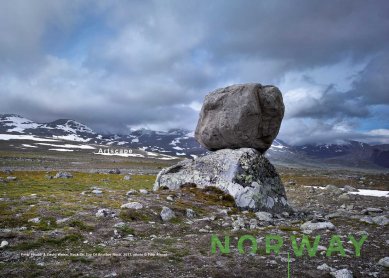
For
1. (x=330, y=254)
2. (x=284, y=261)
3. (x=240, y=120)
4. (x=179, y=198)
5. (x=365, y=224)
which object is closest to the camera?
(x=284, y=261)

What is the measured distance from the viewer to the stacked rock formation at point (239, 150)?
24.5 metres

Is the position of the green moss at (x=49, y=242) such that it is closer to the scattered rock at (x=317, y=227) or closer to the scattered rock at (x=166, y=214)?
the scattered rock at (x=166, y=214)

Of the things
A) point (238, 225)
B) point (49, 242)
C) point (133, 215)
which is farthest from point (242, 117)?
point (49, 242)

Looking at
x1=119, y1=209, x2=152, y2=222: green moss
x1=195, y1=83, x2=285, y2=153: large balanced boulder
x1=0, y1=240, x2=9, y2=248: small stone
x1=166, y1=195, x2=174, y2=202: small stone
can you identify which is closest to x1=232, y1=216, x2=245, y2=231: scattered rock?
x1=119, y1=209, x2=152, y2=222: green moss

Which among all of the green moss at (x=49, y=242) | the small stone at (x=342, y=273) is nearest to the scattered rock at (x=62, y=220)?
the green moss at (x=49, y=242)

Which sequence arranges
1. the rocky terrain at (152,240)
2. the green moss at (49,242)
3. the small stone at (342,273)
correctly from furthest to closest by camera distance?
the green moss at (49,242), the rocky terrain at (152,240), the small stone at (342,273)

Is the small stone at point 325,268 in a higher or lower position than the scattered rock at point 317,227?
higher

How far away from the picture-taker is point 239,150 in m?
27.7

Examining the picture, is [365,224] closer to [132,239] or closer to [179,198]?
[179,198]

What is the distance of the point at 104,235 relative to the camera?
43.6 ft

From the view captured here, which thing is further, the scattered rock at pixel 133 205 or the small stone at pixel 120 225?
the scattered rock at pixel 133 205

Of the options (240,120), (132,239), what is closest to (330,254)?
(132,239)

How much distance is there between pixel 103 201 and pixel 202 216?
6416mm

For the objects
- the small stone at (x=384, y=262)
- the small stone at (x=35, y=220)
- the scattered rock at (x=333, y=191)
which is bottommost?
the scattered rock at (x=333, y=191)
